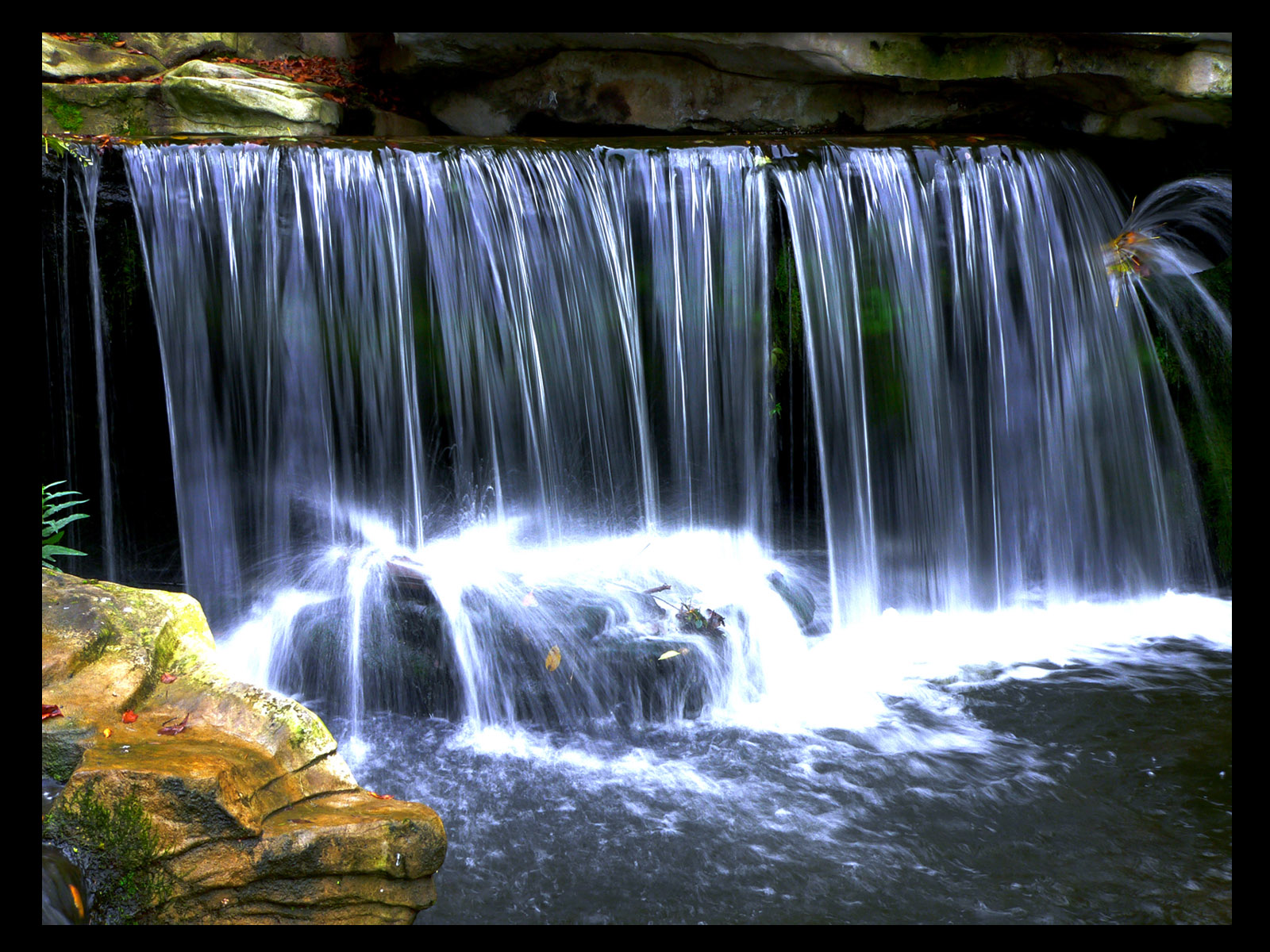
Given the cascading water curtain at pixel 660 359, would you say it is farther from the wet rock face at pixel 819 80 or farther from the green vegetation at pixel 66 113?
the green vegetation at pixel 66 113

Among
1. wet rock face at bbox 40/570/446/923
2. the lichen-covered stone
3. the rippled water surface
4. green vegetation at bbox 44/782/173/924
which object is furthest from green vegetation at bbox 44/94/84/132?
green vegetation at bbox 44/782/173/924

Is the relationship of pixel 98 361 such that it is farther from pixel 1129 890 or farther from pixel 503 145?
pixel 1129 890

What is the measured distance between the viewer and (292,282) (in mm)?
5652

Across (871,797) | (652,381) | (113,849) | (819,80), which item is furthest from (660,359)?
(113,849)

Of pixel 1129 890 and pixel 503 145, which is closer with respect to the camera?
pixel 1129 890

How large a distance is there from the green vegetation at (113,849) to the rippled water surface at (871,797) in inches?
39.9

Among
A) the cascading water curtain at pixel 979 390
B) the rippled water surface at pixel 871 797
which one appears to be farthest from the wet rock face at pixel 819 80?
the rippled water surface at pixel 871 797

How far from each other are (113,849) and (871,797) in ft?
9.64

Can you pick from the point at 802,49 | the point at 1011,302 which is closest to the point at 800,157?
the point at 802,49

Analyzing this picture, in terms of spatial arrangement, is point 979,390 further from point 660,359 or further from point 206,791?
point 206,791

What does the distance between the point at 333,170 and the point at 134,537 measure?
275 centimetres

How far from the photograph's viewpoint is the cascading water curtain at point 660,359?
5656mm

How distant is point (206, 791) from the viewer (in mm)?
2518

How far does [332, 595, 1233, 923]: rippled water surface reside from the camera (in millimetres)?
3287
